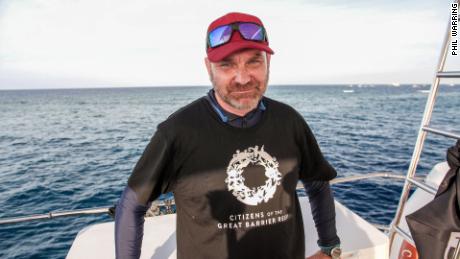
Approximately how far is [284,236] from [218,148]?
0.70m

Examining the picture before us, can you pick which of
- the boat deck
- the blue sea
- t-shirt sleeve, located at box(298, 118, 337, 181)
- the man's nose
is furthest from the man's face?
the blue sea

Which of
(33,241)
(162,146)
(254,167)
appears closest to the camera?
(162,146)

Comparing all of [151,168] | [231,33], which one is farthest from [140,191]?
[231,33]

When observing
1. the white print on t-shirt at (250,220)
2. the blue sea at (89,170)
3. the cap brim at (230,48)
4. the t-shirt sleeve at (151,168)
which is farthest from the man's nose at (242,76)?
the blue sea at (89,170)

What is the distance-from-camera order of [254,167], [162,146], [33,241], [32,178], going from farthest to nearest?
[32,178] → [33,241] → [254,167] → [162,146]

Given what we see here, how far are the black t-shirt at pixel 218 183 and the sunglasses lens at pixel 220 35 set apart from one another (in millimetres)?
368

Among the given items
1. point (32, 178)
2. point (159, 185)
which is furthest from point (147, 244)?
point (32, 178)

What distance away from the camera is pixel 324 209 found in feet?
7.22

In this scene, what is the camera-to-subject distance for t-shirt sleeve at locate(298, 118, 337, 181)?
196 cm

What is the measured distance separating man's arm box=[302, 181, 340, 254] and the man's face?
0.88 m

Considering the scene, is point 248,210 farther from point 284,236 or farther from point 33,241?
point 33,241

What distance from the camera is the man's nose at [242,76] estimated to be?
172cm

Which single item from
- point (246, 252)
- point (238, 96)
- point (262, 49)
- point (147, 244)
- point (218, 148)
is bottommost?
point (147, 244)

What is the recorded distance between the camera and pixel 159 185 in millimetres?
1706
